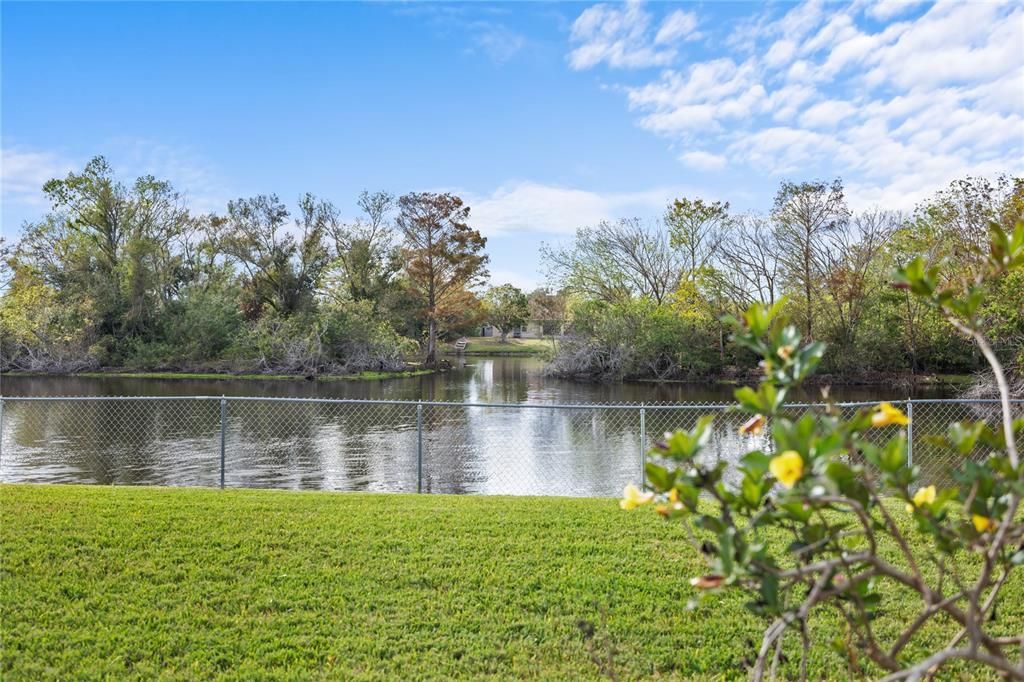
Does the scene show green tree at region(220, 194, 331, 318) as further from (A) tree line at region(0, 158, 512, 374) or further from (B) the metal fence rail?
(B) the metal fence rail

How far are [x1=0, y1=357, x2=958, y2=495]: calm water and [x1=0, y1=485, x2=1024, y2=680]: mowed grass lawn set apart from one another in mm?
2387

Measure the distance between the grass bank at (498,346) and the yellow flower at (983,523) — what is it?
46.4 m

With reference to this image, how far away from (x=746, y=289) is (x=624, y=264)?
21.4ft

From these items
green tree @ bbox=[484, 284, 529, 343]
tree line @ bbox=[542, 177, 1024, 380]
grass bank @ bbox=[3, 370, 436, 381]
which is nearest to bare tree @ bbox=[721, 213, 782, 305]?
tree line @ bbox=[542, 177, 1024, 380]

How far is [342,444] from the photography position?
43.2ft

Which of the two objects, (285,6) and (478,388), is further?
(478,388)

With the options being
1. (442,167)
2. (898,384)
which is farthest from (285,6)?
(442,167)

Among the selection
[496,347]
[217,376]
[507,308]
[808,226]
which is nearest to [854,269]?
[808,226]

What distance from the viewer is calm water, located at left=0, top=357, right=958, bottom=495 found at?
33.3 feet

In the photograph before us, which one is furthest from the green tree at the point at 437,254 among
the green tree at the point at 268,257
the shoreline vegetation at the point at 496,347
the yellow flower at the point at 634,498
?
the yellow flower at the point at 634,498

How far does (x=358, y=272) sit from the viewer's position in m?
37.5

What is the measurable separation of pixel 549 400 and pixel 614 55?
12.9m

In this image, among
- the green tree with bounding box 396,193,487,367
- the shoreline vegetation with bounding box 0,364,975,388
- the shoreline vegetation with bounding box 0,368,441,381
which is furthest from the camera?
the green tree with bounding box 396,193,487,367

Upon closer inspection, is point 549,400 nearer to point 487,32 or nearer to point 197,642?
point 487,32
